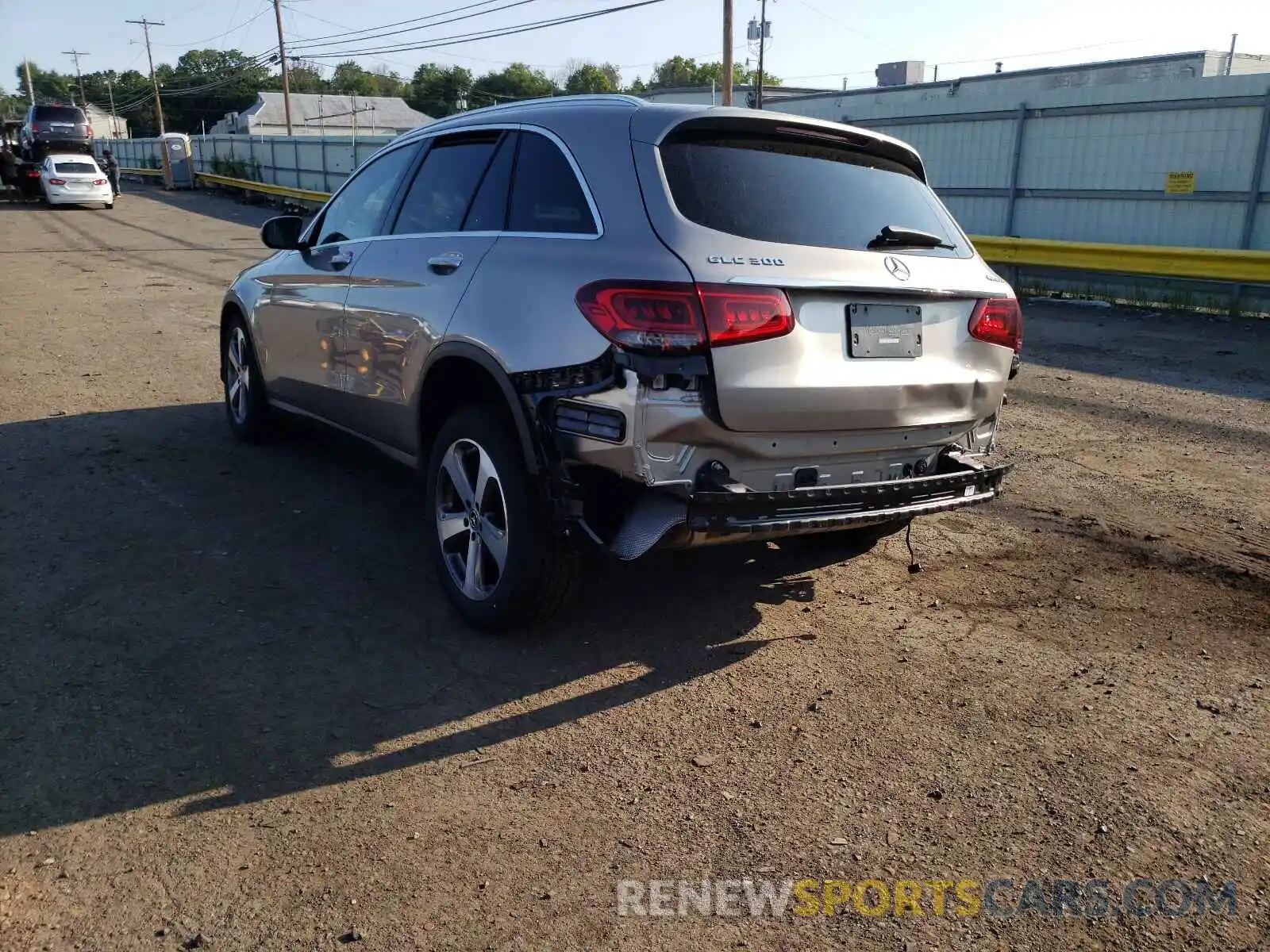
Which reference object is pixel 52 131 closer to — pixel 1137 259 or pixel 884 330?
pixel 1137 259

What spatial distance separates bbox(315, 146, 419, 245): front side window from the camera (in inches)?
204

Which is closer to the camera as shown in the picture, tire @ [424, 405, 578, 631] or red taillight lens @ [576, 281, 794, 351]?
red taillight lens @ [576, 281, 794, 351]

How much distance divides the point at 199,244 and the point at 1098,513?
67.5ft

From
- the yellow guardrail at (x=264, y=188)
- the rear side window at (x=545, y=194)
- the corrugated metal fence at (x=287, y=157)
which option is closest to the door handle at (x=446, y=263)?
the rear side window at (x=545, y=194)

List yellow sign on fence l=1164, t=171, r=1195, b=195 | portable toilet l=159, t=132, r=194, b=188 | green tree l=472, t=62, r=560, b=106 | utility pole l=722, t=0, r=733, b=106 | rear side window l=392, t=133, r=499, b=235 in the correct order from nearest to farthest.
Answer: rear side window l=392, t=133, r=499, b=235 → yellow sign on fence l=1164, t=171, r=1195, b=195 → utility pole l=722, t=0, r=733, b=106 → portable toilet l=159, t=132, r=194, b=188 → green tree l=472, t=62, r=560, b=106

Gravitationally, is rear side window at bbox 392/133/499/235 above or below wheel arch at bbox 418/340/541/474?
above

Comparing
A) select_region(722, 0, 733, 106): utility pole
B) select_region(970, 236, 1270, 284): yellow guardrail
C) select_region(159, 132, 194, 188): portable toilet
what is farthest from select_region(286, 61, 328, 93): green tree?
select_region(970, 236, 1270, 284): yellow guardrail

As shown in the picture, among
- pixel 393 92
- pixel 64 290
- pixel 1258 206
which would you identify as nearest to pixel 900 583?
pixel 1258 206

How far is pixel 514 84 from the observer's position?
369 feet

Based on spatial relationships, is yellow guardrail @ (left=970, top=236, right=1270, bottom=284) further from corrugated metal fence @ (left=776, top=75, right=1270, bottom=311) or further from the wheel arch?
the wheel arch

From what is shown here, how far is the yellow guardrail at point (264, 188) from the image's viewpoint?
97.7 ft

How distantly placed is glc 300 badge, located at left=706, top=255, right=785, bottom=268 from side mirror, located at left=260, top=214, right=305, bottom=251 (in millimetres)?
3174

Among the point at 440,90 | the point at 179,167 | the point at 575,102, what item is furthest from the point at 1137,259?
the point at 440,90

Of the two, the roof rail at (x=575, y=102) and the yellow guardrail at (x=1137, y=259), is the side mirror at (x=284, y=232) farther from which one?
the yellow guardrail at (x=1137, y=259)
